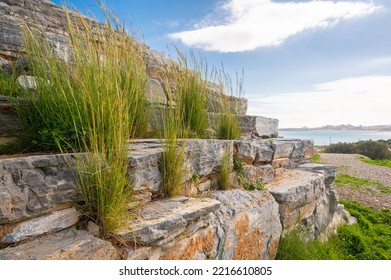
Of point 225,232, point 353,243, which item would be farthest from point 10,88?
point 353,243

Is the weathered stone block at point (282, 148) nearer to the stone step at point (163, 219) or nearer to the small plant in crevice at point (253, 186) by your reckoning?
the small plant in crevice at point (253, 186)

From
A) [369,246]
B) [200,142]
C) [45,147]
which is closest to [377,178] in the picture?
[369,246]

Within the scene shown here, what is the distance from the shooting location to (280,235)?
3.16 metres

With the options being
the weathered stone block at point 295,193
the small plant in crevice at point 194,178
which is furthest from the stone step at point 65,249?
the weathered stone block at point 295,193

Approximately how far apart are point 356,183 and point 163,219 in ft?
29.5

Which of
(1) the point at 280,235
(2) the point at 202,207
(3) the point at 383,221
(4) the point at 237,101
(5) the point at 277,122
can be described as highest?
(4) the point at 237,101

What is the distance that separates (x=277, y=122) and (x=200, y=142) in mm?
3031

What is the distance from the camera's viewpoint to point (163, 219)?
1.83 m

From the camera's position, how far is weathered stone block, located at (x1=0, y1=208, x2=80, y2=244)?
1.40 metres

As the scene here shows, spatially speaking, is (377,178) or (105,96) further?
(377,178)

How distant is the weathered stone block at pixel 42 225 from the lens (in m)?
1.40

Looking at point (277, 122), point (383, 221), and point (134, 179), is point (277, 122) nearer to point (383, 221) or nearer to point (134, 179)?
point (383, 221)

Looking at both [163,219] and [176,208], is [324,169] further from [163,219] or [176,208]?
[163,219]
